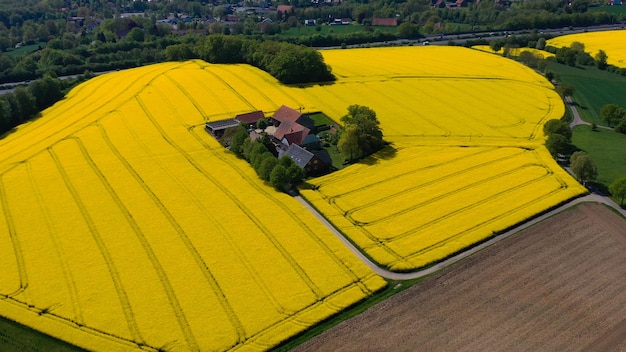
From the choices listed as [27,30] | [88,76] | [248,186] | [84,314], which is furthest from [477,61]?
[27,30]

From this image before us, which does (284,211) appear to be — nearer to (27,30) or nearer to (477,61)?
(477,61)

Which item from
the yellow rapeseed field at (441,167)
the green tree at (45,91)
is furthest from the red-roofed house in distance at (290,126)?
the green tree at (45,91)

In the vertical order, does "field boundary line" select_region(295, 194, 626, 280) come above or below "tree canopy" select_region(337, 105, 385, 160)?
below

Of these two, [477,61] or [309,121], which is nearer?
[309,121]

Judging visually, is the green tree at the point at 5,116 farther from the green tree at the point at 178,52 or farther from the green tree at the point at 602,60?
the green tree at the point at 602,60

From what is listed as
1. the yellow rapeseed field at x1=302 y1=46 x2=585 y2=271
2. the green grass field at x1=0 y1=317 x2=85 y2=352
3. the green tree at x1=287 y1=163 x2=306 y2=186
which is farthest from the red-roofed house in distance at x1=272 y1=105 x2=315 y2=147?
the green grass field at x1=0 y1=317 x2=85 y2=352

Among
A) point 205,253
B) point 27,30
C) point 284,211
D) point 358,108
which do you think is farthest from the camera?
point 27,30

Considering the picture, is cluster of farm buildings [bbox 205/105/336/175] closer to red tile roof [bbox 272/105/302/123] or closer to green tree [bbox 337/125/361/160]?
red tile roof [bbox 272/105/302/123]
